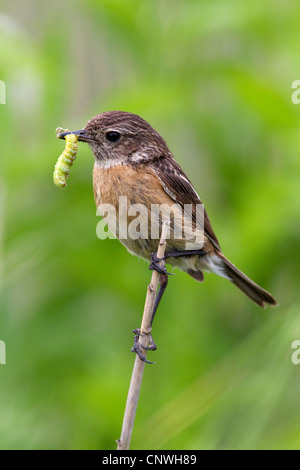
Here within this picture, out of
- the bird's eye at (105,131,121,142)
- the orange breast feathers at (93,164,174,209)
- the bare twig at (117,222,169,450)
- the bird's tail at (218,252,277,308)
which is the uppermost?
the bird's eye at (105,131,121,142)

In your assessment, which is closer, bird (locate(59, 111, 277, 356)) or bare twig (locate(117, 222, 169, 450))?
bare twig (locate(117, 222, 169, 450))

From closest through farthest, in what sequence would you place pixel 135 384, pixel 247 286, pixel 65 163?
pixel 135 384 < pixel 65 163 < pixel 247 286

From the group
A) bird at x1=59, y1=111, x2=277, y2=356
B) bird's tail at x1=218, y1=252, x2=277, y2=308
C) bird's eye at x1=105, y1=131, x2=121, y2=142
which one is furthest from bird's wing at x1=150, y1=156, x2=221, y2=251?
bird's tail at x1=218, y1=252, x2=277, y2=308

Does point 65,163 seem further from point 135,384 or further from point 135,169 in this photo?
point 135,384

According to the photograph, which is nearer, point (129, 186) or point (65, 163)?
point (65, 163)

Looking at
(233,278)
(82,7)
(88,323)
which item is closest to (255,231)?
(233,278)

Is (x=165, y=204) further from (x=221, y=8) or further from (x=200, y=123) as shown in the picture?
(x=221, y=8)

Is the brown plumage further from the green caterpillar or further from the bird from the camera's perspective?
the green caterpillar

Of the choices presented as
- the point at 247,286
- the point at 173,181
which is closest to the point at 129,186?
the point at 173,181

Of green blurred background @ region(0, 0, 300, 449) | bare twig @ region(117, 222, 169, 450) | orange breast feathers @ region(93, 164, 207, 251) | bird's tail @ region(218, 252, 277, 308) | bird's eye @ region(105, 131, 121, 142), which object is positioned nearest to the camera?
bare twig @ region(117, 222, 169, 450)
